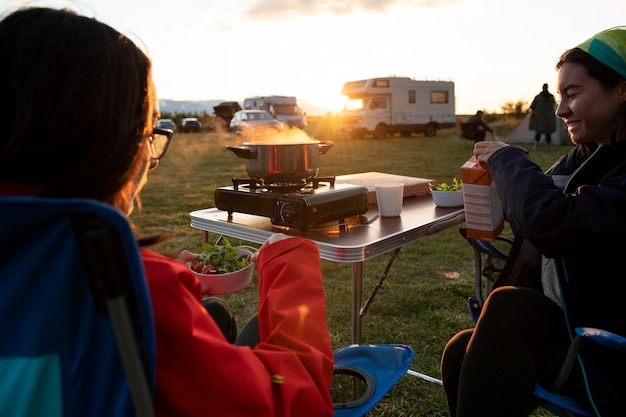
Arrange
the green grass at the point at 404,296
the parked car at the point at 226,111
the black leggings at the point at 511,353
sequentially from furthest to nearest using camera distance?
the parked car at the point at 226,111
the green grass at the point at 404,296
the black leggings at the point at 511,353

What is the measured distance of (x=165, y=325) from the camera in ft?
2.47

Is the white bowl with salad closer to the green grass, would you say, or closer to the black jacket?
the green grass

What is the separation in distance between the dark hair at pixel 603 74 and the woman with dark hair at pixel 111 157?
1.27 metres

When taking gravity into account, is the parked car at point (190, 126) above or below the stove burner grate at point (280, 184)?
above

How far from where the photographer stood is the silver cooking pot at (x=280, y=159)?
183 centimetres

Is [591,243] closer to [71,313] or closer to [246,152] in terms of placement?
[246,152]

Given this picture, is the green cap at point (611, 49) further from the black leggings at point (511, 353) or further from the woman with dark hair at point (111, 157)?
the woman with dark hair at point (111, 157)

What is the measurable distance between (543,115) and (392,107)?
7.01m

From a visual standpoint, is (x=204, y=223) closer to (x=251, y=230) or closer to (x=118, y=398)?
(x=251, y=230)

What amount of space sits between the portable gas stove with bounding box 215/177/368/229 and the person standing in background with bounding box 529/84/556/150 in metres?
13.7

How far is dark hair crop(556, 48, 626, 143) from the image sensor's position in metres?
1.49

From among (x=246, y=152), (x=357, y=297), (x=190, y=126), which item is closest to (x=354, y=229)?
(x=357, y=297)

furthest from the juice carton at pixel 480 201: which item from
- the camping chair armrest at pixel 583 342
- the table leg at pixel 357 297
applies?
the camping chair armrest at pixel 583 342

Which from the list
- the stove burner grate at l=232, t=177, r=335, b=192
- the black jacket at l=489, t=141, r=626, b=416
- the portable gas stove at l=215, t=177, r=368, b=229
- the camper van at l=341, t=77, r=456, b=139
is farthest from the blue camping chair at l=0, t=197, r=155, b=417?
the camper van at l=341, t=77, r=456, b=139
